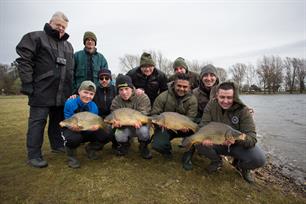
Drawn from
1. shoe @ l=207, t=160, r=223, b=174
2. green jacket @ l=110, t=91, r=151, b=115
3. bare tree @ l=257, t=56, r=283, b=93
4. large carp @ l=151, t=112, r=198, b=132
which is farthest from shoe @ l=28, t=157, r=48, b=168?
bare tree @ l=257, t=56, r=283, b=93

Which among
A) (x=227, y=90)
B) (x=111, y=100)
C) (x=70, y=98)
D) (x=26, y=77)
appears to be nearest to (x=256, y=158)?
(x=227, y=90)

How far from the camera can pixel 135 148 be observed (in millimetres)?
5723

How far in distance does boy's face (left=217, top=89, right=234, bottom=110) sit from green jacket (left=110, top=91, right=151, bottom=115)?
1580mm

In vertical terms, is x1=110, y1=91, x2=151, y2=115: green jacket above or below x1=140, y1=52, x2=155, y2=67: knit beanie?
below

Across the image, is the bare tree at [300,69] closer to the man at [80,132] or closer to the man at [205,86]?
the man at [205,86]

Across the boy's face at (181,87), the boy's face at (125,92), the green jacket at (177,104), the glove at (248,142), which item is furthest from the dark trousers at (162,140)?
the glove at (248,142)

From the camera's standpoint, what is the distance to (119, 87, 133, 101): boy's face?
4875 millimetres

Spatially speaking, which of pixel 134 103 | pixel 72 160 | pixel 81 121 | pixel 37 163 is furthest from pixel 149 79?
pixel 37 163

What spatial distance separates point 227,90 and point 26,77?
3670mm

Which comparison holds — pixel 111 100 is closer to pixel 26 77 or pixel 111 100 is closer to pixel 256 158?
pixel 26 77

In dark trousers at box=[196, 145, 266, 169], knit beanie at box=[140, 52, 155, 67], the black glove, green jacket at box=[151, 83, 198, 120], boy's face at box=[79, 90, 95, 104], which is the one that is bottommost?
dark trousers at box=[196, 145, 266, 169]

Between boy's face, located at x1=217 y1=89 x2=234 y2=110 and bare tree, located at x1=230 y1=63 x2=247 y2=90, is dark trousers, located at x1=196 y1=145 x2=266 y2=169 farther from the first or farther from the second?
bare tree, located at x1=230 y1=63 x2=247 y2=90

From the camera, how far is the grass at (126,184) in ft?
11.0

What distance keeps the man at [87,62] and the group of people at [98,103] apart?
19 millimetres
